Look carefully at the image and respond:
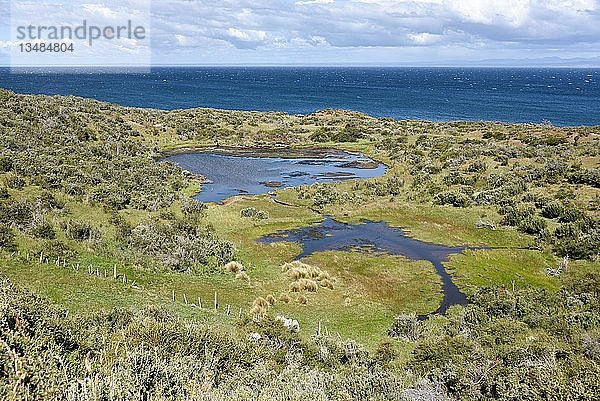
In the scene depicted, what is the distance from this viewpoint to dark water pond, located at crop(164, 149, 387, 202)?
58312 mm

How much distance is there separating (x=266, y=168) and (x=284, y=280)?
38.5 metres

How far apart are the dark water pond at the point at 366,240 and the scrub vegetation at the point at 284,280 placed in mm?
1074

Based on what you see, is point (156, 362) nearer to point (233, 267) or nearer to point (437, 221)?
point (233, 267)

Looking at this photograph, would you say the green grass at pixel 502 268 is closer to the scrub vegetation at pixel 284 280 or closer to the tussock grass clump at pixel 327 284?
the scrub vegetation at pixel 284 280

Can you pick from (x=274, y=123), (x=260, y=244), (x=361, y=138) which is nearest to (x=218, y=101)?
(x=274, y=123)

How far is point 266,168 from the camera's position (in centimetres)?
6888

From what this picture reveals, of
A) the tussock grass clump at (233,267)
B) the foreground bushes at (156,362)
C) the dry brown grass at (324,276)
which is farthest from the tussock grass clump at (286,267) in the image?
the foreground bushes at (156,362)

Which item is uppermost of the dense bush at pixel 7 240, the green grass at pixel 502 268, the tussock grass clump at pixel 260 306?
the dense bush at pixel 7 240

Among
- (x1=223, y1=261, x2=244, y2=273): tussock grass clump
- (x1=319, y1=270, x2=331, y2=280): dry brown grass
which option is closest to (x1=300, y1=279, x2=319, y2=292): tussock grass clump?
(x1=319, y1=270, x2=331, y2=280): dry brown grass

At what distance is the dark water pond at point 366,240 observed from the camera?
A: 123 ft

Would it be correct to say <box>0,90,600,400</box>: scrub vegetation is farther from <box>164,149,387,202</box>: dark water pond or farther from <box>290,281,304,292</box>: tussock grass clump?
<box>164,149,387,202</box>: dark water pond

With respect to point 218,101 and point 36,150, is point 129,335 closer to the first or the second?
point 36,150

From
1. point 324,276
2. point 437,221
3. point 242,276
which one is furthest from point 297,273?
point 437,221

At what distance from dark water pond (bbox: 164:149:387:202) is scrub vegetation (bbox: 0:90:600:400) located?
416 centimetres
